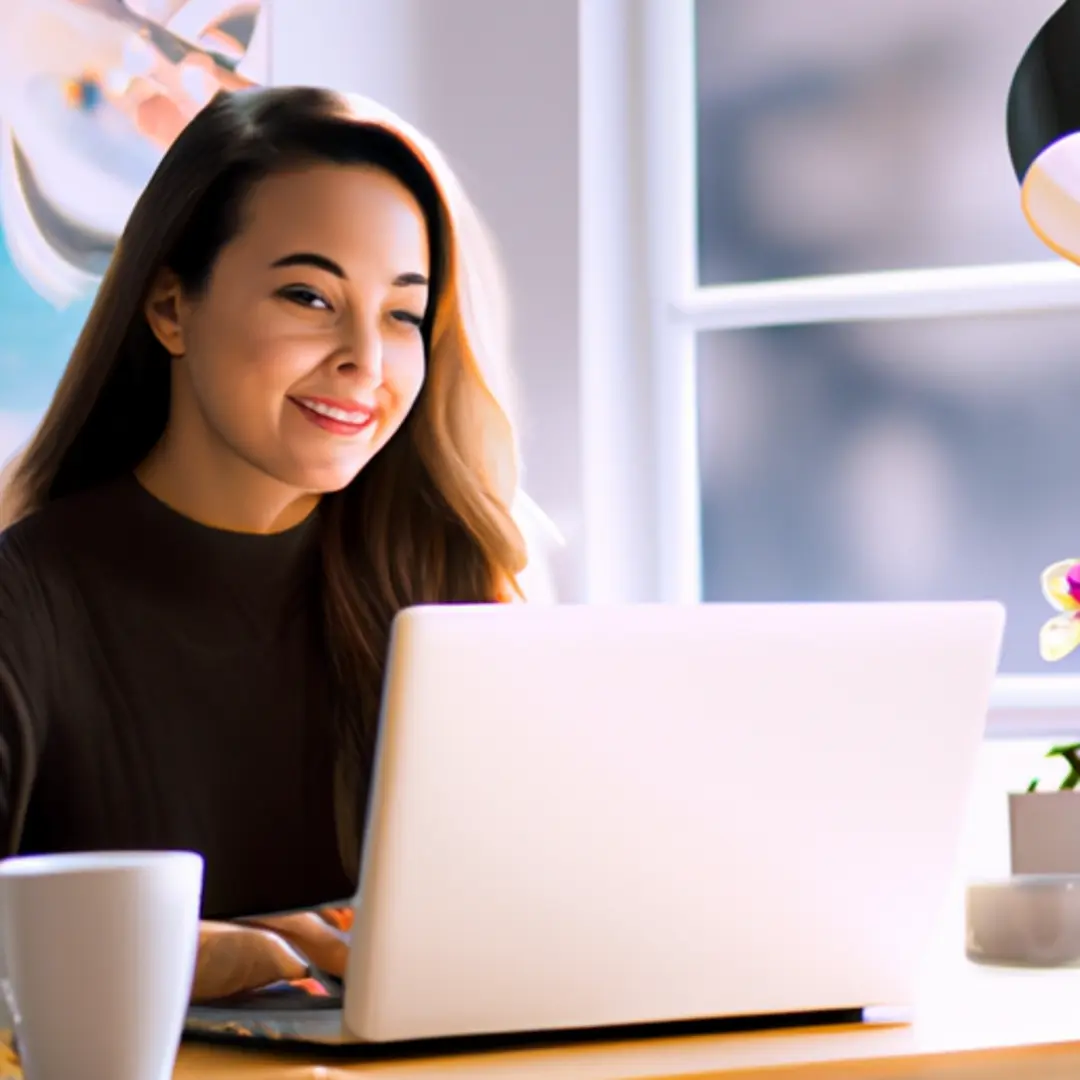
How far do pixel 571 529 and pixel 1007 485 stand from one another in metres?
0.65

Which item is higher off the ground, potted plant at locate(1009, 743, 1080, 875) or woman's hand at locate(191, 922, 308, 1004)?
potted plant at locate(1009, 743, 1080, 875)

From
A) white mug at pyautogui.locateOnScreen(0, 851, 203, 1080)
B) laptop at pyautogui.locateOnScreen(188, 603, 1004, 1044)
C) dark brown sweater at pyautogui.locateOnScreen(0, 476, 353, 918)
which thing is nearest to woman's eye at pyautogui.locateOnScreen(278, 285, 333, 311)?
dark brown sweater at pyautogui.locateOnScreen(0, 476, 353, 918)

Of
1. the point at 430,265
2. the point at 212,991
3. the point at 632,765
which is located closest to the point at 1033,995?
the point at 632,765

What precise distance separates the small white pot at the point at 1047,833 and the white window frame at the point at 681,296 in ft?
3.59

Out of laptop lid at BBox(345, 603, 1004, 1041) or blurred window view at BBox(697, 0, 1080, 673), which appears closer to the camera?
laptop lid at BBox(345, 603, 1004, 1041)

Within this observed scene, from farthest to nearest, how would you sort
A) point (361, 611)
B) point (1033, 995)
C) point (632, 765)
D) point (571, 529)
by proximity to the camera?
point (571, 529) → point (361, 611) → point (1033, 995) → point (632, 765)

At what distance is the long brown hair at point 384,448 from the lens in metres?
1.62

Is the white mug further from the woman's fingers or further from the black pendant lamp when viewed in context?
the black pendant lamp

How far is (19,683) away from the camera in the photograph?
150 centimetres

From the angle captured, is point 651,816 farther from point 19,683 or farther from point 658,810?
point 19,683

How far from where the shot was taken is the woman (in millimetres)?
1539

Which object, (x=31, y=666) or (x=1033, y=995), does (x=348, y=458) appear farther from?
(x=1033, y=995)

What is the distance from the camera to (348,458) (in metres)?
1.68

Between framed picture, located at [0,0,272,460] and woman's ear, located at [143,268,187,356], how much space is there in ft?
1.09
